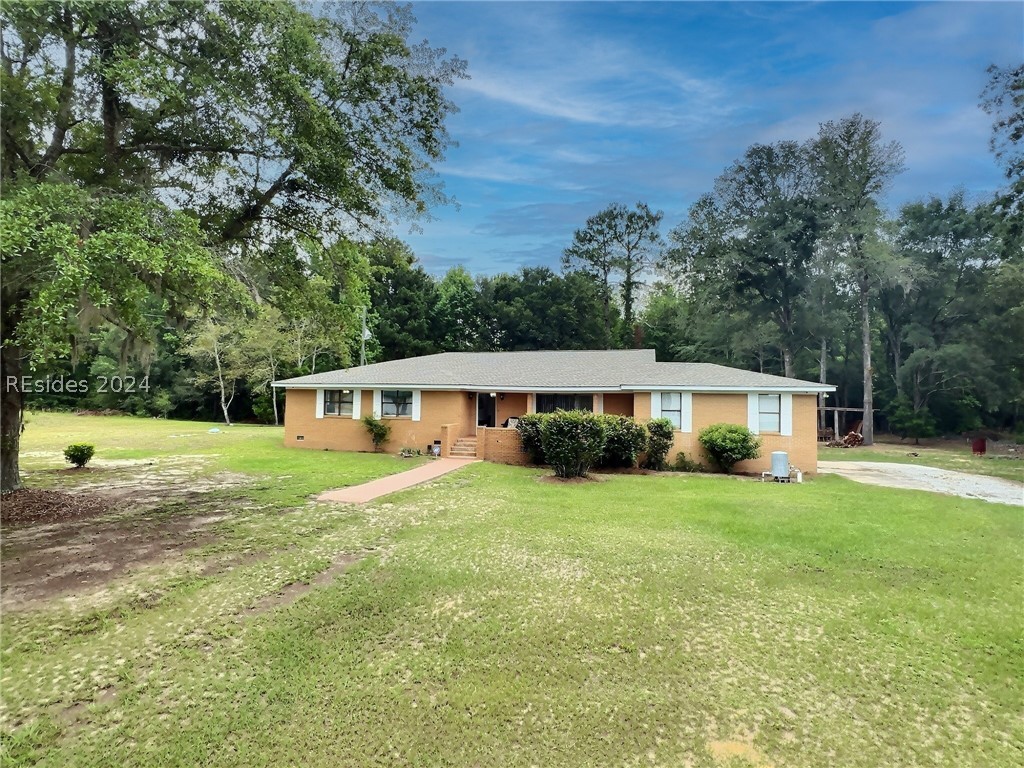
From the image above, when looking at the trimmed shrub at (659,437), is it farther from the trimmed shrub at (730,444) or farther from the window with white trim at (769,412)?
the window with white trim at (769,412)

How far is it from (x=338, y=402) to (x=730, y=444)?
46.0 ft

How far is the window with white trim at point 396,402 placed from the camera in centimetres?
1902

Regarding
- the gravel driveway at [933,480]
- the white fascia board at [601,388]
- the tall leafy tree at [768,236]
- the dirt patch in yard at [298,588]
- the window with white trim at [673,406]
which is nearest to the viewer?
the dirt patch in yard at [298,588]

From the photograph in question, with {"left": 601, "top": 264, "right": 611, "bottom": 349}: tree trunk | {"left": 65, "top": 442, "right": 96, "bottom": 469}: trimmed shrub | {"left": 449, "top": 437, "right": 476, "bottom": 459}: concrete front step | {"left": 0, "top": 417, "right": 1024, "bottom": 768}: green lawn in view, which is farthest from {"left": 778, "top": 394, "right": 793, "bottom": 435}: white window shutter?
{"left": 601, "top": 264, "right": 611, "bottom": 349}: tree trunk

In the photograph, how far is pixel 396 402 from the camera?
1912 centimetres

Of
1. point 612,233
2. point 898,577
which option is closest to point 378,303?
point 612,233

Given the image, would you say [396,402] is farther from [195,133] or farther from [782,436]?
[782,436]

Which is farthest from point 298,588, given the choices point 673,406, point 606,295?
point 606,295

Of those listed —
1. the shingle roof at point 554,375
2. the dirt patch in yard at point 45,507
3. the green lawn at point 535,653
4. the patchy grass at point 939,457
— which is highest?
the shingle roof at point 554,375

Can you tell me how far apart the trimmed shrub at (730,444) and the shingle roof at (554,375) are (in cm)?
138

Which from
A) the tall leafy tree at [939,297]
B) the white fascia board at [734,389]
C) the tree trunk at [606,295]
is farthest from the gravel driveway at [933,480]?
the tree trunk at [606,295]

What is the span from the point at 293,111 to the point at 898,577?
11.4 metres

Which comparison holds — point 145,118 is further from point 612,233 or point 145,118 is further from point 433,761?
point 612,233

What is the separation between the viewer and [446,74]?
9969 mm
